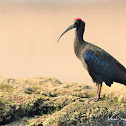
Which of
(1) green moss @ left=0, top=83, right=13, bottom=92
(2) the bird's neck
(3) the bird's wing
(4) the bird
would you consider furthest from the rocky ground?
(2) the bird's neck

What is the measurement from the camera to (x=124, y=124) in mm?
6750

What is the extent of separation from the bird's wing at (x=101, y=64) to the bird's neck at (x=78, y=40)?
1.14 feet

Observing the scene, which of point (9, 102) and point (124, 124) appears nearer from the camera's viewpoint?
point (124, 124)

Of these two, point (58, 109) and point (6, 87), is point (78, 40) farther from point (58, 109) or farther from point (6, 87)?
point (6, 87)

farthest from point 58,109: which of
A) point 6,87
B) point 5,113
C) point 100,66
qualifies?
point 6,87

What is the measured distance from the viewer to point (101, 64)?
736 cm

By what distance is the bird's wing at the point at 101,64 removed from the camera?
733cm

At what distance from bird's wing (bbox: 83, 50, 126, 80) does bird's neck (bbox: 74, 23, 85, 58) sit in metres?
0.35

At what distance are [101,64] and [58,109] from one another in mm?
1636

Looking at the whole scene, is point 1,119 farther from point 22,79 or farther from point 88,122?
point 22,79

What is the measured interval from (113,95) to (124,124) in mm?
2522

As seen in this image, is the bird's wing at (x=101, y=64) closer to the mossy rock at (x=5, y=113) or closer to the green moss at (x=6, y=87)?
the mossy rock at (x=5, y=113)

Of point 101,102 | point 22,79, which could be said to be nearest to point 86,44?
point 101,102

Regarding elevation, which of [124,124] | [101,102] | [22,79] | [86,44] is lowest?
[124,124]
